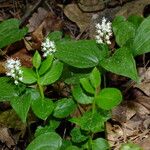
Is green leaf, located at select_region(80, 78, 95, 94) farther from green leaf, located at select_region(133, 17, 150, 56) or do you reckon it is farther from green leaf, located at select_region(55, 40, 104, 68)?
green leaf, located at select_region(133, 17, 150, 56)

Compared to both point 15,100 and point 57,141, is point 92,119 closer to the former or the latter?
point 57,141

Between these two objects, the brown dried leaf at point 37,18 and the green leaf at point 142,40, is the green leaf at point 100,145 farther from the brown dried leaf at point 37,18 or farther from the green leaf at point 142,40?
the brown dried leaf at point 37,18

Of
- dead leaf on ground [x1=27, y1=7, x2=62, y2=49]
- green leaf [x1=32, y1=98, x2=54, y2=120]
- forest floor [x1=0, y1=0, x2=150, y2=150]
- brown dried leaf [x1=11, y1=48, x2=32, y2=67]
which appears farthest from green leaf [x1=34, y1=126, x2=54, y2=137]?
dead leaf on ground [x1=27, y1=7, x2=62, y2=49]

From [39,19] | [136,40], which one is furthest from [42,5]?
[136,40]

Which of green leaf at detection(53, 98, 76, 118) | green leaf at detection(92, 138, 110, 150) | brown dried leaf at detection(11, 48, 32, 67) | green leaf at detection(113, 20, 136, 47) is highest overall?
green leaf at detection(113, 20, 136, 47)

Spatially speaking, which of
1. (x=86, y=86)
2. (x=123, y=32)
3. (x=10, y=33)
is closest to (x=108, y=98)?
(x=86, y=86)

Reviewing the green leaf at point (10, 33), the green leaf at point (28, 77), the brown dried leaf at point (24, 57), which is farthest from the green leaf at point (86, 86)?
the brown dried leaf at point (24, 57)
